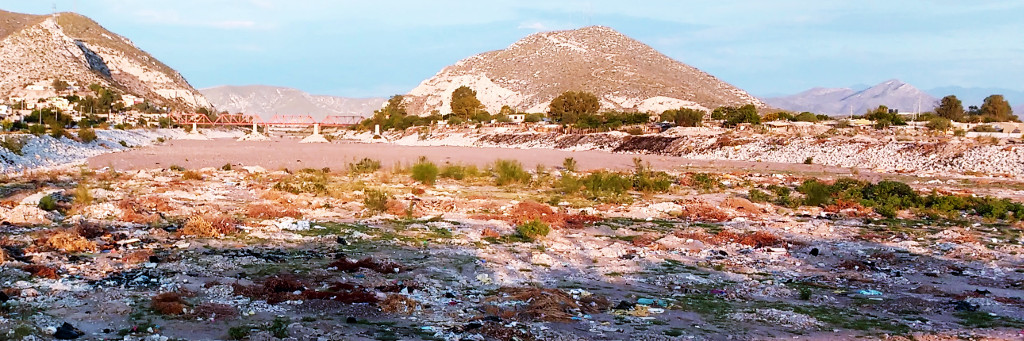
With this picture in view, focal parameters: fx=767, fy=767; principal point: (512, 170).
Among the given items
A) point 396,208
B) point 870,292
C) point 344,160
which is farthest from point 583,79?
point 870,292

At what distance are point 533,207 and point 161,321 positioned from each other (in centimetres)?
1098

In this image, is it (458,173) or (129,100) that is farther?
(129,100)

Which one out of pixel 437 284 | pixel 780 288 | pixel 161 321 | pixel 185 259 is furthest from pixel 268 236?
pixel 780 288

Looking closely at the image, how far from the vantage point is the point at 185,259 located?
35.4 ft

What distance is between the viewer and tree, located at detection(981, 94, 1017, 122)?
90900 millimetres

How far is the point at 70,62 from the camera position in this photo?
155875 mm

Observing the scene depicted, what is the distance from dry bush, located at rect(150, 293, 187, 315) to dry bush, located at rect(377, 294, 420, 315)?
6.74 feet

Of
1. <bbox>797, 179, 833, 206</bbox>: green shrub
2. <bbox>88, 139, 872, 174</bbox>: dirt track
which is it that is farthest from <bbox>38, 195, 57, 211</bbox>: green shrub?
<bbox>88, 139, 872, 174</bbox>: dirt track

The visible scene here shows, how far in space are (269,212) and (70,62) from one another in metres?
165

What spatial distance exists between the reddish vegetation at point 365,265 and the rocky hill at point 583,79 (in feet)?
409

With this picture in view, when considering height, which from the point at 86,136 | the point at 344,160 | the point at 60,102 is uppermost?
the point at 60,102

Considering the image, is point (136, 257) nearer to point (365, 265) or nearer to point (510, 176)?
point (365, 265)

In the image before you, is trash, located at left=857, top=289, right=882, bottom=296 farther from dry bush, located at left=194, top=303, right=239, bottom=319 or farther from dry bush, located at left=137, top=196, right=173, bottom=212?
dry bush, located at left=137, top=196, right=173, bottom=212

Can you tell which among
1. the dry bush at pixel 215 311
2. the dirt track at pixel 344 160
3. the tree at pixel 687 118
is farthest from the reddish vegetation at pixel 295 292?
the tree at pixel 687 118
